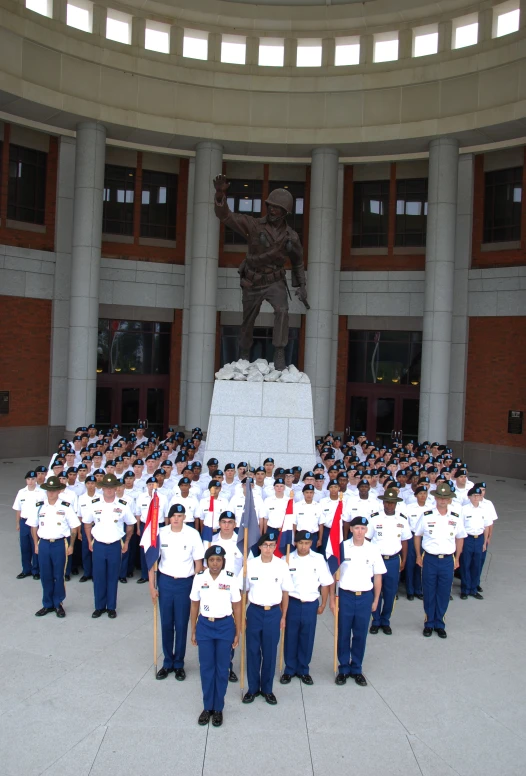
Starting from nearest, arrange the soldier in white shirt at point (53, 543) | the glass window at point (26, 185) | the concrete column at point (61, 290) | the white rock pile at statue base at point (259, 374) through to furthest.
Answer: the soldier in white shirt at point (53, 543)
the white rock pile at statue base at point (259, 374)
the glass window at point (26, 185)
the concrete column at point (61, 290)

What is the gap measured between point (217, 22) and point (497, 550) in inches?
711

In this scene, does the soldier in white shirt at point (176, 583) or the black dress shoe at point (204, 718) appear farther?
the soldier in white shirt at point (176, 583)

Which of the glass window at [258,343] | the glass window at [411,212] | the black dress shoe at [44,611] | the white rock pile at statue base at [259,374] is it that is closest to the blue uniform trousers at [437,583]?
the black dress shoe at [44,611]

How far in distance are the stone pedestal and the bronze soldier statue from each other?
2.65 feet

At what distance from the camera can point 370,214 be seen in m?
23.6

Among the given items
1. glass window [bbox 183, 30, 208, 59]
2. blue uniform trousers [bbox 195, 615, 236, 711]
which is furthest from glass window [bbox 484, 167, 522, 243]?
blue uniform trousers [bbox 195, 615, 236, 711]

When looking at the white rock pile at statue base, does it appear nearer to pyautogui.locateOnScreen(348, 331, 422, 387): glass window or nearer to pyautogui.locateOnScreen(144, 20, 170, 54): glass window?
pyautogui.locateOnScreen(348, 331, 422, 387): glass window

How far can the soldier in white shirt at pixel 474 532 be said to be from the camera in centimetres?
947

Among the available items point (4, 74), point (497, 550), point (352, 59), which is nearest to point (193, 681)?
point (497, 550)

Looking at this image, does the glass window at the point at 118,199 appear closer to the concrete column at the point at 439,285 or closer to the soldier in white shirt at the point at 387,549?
the concrete column at the point at 439,285

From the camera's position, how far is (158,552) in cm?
670

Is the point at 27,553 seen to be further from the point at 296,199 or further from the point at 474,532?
the point at 296,199

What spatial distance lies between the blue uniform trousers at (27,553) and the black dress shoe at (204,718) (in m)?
4.55

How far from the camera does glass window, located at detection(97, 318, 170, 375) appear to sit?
76.7 ft
